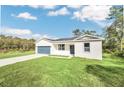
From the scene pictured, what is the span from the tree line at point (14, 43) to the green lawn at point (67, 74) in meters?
1.42

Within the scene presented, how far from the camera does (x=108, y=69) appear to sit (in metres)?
7.38

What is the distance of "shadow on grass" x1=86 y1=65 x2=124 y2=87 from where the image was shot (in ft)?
20.8

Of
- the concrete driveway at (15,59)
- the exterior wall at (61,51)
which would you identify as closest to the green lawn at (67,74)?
the concrete driveway at (15,59)

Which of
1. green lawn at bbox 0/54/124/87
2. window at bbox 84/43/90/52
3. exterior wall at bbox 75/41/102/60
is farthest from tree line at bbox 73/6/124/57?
window at bbox 84/43/90/52

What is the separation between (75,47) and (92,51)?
5.52 feet

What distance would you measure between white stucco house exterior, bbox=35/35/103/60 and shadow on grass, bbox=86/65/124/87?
112 centimetres

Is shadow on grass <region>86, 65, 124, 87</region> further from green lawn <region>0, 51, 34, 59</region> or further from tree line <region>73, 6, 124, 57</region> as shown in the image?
green lawn <region>0, 51, 34, 59</region>

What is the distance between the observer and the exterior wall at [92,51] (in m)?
8.96

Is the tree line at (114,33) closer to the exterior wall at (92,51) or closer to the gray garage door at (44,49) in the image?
the exterior wall at (92,51)

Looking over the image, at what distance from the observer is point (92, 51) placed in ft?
31.6

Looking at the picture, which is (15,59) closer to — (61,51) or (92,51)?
(61,51)

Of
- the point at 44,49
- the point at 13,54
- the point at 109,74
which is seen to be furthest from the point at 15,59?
the point at 109,74
